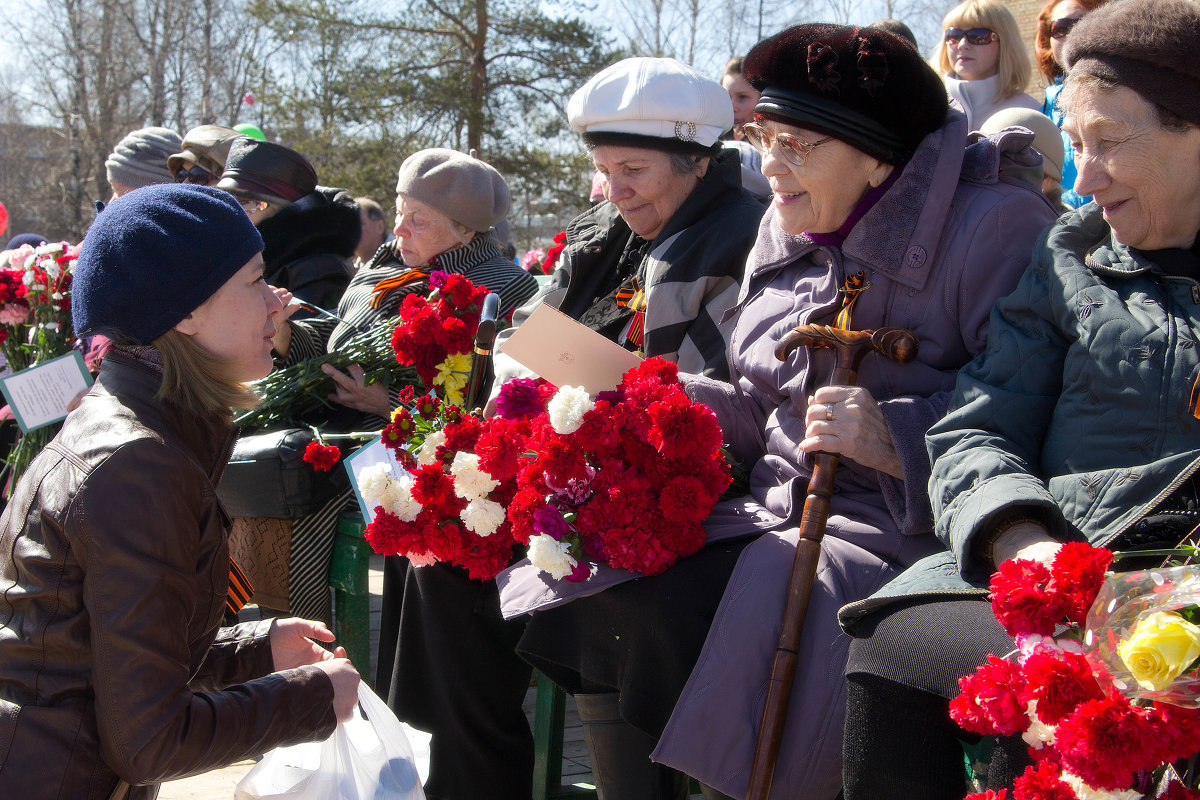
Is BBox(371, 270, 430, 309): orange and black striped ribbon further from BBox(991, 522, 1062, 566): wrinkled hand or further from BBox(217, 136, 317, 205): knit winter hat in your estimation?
BBox(991, 522, 1062, 566): wrinkled hand

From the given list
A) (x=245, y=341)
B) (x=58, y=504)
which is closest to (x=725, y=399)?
(x=245, y=341)

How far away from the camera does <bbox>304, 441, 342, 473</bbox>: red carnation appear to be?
3100 mm

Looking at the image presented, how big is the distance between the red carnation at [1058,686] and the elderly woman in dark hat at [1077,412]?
0.84 ft

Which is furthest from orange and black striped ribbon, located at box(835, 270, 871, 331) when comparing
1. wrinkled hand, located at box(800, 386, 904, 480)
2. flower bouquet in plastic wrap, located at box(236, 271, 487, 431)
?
flower bouquet in plastic wrap, located at box(236, 271, 487, 431)

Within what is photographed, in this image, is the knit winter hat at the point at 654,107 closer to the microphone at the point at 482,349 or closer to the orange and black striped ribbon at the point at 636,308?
the orange and black striped ribbon at the point at 636,308

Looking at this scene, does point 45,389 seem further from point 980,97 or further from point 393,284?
point 980,97

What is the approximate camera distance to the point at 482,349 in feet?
9.16

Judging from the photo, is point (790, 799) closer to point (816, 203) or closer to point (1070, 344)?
point (1070, 344)

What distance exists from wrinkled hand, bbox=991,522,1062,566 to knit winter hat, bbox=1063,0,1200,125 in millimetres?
759

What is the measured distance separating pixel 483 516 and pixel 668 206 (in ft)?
3.83

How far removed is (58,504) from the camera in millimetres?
1649

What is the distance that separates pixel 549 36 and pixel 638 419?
14912mm

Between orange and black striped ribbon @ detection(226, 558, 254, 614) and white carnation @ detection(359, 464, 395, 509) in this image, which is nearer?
orange and black striped ribbon @ detection(226, 558, 254, 614)

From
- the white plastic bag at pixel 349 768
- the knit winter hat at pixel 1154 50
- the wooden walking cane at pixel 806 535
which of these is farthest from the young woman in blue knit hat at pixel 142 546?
the knit winter hat at pixel 1154 50
